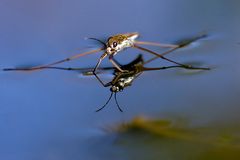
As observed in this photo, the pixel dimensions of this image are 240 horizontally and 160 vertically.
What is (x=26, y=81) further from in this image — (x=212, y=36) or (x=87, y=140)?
(x=212, y=36)

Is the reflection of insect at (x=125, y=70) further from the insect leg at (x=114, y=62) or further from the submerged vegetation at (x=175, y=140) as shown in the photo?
the submerged vegetation at (x=175, y=140)

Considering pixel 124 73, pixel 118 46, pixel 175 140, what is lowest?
pixel 175 140

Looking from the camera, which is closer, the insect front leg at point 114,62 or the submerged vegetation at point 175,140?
the submerged vegetation at point 175,140

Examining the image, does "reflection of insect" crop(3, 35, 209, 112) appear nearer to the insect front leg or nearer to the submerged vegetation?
the insect front leg

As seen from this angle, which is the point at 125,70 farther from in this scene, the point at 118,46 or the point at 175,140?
the point at 175,140

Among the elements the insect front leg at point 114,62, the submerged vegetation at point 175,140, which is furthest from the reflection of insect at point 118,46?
the submerged vegetation at point 175,140

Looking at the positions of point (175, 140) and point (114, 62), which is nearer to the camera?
point (175, 140)

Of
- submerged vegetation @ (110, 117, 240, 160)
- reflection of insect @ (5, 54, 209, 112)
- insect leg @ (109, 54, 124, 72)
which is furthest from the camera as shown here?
insect leg @ (109, 54, 124, 72)

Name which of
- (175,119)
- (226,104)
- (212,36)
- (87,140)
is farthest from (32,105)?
(212,36)

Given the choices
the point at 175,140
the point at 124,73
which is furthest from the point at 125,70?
the point at 175,140

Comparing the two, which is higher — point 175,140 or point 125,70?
point 125,70

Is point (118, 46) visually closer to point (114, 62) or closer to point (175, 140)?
point (114, 62)

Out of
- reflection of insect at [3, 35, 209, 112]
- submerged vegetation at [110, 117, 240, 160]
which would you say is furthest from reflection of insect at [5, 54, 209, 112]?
submerged vegetation at [110, 117, 240, 160]
